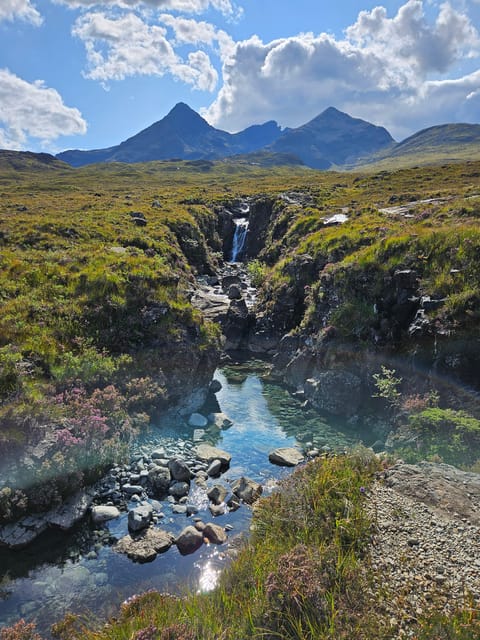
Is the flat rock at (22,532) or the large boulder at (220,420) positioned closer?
the flat rock at (22,532)

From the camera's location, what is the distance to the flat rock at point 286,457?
18438 mm

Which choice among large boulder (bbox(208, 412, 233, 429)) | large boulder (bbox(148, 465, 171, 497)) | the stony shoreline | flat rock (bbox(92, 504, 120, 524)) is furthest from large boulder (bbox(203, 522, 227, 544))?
large boulder (bbox(208, 412, 233, 429))

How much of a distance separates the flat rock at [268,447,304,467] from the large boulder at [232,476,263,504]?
7.31 ft

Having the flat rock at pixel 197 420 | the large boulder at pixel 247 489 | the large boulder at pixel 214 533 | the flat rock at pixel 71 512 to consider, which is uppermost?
the flat rock at pixel 71 512

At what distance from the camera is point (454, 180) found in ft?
251

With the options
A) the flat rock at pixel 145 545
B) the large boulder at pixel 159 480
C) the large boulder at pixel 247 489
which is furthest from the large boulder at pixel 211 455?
the flat rock at pixel 145 545

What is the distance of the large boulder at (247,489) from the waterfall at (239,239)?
52.7m

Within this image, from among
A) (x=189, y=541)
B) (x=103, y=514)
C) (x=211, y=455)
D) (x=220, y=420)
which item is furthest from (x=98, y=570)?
(x=220, y=420)

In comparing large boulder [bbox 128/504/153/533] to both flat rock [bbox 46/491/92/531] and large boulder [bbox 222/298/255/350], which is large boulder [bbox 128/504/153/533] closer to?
flat rock [bbox 46/491/92/531]

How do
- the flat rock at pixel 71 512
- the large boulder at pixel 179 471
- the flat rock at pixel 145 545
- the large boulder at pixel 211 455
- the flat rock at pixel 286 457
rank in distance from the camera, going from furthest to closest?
the flat rock at pixel 286 457
the large boulder at pixel 211 455
the large boulder at pixel 179 471
the flat rock at pixel 71 512
the flat rock at pixel 145 545

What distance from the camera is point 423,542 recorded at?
9.91 m

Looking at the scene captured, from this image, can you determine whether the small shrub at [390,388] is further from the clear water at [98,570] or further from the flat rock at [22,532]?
the flat rock at [22,532]

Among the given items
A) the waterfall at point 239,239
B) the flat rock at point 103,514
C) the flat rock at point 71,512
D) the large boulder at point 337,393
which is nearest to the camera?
the flat rock at point 71,512

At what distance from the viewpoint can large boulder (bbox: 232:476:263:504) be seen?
51.0ft
